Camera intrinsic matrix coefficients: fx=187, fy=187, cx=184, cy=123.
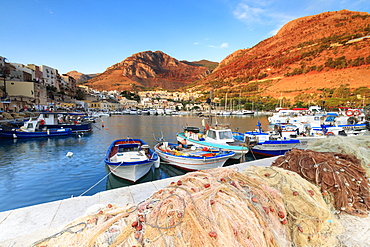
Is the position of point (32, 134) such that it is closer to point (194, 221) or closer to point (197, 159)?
point (197, 159)

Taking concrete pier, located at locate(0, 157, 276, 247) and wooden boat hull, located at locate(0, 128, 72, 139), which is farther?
wooden boat hull, located at locate(0, 128, 72, 139)

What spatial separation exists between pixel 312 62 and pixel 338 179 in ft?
375

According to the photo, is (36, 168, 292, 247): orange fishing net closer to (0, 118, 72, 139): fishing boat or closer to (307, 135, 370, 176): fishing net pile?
(307, 135, 370, 176): fishing net pile

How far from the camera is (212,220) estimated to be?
7.28 ft

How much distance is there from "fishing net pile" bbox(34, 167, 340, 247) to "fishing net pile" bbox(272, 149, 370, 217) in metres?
0.90

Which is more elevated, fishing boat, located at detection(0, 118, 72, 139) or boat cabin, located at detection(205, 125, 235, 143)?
boat cabin, located at detection(205, 125, 235, 143)

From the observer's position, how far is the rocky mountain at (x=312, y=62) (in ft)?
241

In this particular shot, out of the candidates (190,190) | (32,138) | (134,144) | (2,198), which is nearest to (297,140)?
(134,144)

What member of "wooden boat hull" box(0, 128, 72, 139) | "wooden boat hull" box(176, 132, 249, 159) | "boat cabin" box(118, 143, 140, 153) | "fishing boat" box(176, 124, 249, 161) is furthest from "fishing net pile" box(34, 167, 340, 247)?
"wooden boat hull" box(0, 128, 72, 139)

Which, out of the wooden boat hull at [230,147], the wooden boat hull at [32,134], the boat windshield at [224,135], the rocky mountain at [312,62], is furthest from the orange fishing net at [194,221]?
the rocky mountain at [312,62]

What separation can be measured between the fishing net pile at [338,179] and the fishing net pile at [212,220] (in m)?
0.90

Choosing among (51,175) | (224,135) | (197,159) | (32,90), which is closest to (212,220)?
(197,159)

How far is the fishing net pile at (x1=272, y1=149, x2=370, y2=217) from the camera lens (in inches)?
149

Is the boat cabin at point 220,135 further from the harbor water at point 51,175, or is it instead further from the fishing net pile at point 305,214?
the fishing net pile at point 305,214
